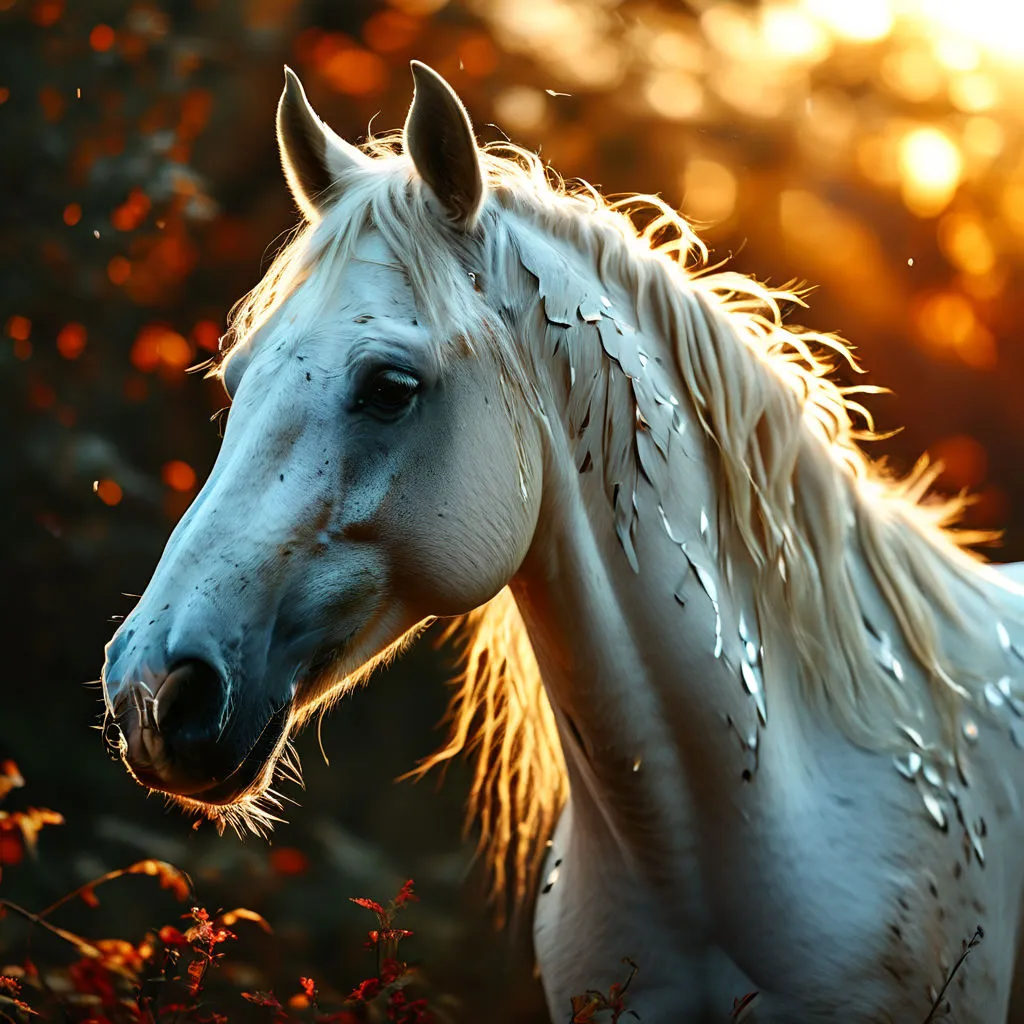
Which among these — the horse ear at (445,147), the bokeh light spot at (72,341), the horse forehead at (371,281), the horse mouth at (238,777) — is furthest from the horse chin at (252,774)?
the bokeh light spot at (72,341)

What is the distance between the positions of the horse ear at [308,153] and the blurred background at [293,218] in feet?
6.78

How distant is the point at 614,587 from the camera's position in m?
1.42

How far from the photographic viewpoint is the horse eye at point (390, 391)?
124 cm

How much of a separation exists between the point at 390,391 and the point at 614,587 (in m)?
0.42

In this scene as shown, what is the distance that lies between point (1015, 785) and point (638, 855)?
63 cm

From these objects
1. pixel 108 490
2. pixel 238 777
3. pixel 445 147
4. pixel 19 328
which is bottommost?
pixel 108 490

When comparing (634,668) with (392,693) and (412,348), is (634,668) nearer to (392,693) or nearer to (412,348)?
(412,348)

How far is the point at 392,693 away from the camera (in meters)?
3.61

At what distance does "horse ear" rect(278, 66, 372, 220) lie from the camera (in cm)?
147

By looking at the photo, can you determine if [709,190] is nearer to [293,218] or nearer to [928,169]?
[928,169]

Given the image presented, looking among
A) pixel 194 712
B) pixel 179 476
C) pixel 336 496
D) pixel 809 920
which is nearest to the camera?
pixel 194 712

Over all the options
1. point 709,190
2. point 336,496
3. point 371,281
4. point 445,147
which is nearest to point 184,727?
point 336,496

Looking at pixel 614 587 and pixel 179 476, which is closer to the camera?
pixel 614 587

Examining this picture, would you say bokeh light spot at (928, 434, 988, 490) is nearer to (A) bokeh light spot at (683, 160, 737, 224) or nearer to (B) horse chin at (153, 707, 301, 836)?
(A) bokeh light spot at (683, 160, 737, 224)
